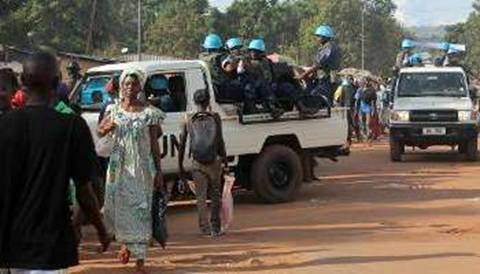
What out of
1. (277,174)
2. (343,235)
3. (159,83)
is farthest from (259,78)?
(343,235)

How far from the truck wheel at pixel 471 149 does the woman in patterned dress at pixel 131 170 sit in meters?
12.1

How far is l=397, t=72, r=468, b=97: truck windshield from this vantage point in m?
18.4

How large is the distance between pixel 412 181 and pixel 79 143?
1164 cm

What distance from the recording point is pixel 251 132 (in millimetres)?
11859

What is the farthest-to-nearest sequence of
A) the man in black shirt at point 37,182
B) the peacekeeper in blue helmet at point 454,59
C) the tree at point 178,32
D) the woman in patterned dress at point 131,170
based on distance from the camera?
the tree at point 178,32
the peacekeeper in blue helmet at point 454,59
the woman in patterned dress at point 131,170
the man in black shirt at point 37,182

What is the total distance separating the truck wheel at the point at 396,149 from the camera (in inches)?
724

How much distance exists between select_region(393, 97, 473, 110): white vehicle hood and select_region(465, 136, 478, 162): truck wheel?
0.79m

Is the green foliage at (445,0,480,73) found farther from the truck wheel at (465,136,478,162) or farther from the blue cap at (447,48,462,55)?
the truck wheel at (465,136,478,162)

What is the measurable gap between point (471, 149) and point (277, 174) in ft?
24.9

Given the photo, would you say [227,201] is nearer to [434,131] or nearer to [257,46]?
[257,46]

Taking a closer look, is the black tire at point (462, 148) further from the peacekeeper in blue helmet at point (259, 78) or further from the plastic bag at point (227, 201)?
the plastic bag at point (227, 201)

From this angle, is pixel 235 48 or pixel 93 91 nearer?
pixel 93 91

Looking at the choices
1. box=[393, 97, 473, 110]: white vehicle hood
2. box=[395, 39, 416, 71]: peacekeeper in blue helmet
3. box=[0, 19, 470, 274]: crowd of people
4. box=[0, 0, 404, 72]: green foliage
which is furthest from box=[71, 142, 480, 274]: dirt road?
box=[0, 0, 404, 72]: green foliage

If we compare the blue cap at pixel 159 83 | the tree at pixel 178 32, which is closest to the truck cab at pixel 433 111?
the blue cap at pixel 159 83
